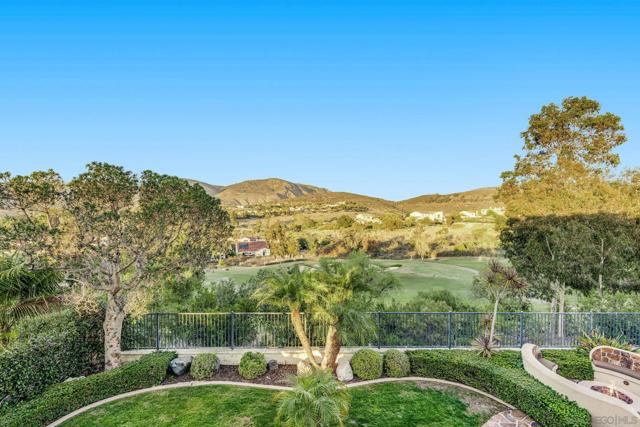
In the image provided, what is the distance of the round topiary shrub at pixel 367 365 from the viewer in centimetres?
964

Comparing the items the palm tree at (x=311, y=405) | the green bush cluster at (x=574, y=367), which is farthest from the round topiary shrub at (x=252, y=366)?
the green bush cluster at (x=574, y=367)

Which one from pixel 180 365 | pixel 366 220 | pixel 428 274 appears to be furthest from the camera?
pixel 366 220

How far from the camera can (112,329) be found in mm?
9758

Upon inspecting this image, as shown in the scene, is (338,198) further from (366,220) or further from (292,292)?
(292,292)

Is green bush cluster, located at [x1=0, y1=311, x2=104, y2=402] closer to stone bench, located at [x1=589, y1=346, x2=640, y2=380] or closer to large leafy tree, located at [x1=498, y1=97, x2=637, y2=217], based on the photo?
stone bench, located at [x1=589, y1=346, x2=640, y2=380]

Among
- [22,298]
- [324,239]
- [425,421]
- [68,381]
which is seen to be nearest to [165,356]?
[68,381]

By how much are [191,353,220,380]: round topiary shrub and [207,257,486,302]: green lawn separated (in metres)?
12.7

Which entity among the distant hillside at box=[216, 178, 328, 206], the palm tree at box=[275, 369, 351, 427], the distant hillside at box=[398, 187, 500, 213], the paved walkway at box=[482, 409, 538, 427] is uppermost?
the distant hillside at box=[216, 178, 328, 206]

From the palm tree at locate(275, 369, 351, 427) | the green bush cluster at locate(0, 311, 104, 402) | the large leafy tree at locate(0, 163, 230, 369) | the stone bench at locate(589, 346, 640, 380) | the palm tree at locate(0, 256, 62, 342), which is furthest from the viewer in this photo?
the palm tree at locate(0, 256, 62, 342)

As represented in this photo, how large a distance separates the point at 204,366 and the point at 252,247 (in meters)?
27.9

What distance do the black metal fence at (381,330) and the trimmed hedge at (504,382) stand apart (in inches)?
55.1

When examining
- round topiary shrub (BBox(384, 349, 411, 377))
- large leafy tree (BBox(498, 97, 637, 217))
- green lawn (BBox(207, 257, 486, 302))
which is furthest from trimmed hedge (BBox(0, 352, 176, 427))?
large leafy tree (BBox(498, 97, 637, 217))

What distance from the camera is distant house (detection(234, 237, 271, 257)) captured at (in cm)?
3612

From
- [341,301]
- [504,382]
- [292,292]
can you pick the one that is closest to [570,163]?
[504,382]
